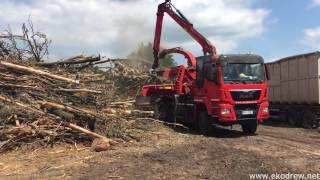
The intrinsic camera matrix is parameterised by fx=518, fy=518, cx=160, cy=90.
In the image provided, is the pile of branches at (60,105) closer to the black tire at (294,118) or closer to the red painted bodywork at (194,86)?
the red painted bodywork at (194,86)

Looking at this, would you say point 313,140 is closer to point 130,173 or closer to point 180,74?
point 180,74

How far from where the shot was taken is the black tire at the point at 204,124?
17344mm

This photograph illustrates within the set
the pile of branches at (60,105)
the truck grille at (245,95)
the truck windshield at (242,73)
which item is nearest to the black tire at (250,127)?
the truck grille at (245,95)

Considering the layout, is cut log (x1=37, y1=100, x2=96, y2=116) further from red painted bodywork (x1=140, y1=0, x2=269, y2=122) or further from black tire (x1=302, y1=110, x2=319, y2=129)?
black tire (x1=302, y1=110, x2=319, y2=129)

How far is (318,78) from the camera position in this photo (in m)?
20.8

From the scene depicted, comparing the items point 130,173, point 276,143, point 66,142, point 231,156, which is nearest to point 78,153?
point 66,142

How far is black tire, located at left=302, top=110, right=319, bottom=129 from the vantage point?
2139 cm

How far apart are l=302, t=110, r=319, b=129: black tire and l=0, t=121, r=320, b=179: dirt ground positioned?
238 inches

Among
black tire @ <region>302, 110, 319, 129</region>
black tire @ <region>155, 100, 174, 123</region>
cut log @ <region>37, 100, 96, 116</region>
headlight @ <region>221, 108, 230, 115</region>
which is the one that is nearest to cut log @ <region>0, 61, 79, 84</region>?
cut log @ <region>37, 100, 96, 116</region>

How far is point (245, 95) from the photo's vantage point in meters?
16.8

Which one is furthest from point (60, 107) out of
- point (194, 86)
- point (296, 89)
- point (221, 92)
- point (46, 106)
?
point (296, 89)

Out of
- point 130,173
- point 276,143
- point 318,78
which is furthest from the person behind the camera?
point 318,78

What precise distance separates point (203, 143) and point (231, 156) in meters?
2.40

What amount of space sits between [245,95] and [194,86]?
7.73 ft
